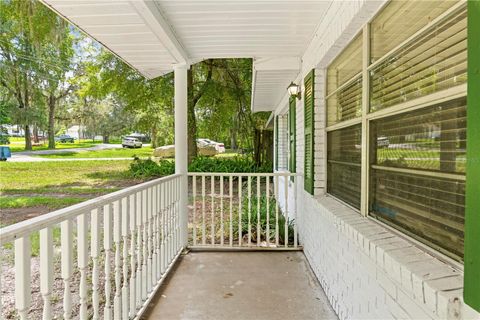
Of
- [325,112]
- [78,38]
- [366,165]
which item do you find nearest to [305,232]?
[325,112]

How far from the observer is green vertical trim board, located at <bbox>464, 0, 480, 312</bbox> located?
92 centimetres

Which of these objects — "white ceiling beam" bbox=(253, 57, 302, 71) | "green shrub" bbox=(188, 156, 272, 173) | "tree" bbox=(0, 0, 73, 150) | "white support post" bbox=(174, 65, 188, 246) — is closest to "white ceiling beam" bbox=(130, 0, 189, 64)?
"white support post" bbox=(174, 65, 188, 246)

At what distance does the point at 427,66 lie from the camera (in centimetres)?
147

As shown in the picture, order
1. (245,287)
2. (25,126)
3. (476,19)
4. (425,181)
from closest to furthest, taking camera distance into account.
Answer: (476,19), (425,181), (245,287), (25,126)

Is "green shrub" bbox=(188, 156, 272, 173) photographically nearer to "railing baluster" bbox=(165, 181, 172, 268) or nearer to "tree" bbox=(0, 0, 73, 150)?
"tree" bbox=(0, 0, 73, 150)

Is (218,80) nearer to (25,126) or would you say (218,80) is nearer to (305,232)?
(305,232)

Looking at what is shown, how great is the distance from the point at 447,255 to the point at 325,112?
225 cm

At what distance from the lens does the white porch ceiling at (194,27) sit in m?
2.64

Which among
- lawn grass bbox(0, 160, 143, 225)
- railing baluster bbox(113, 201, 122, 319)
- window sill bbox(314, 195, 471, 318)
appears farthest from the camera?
lawn grass bbox(0, 160, 143, 225)

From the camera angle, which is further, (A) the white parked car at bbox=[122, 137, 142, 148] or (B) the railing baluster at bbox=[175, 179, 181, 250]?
(A) the white parked car at bbox=[122, 137, 142, 148]

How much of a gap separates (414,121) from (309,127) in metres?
2.10

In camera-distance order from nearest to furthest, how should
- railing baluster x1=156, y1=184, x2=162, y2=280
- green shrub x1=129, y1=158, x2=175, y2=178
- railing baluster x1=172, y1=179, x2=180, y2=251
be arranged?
railing baluster x1=156, y1=184, x2=162, y2=280, railing baluster x1=172, y1=179, x2=180, y2=251, green shrub x1=129, y1=158, x2=175, y2=178

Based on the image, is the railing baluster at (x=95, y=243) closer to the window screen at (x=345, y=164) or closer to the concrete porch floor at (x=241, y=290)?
the concrete porch floor at (x=241, y=290)

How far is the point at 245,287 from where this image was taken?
3160 millimetres
